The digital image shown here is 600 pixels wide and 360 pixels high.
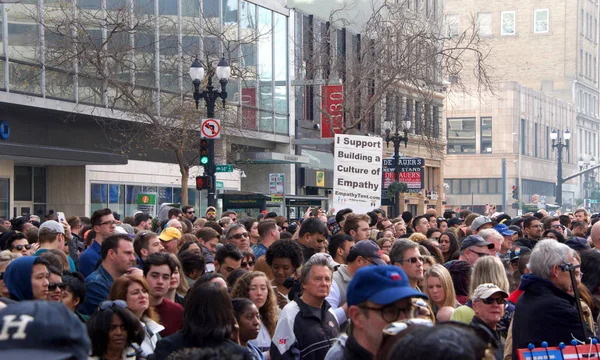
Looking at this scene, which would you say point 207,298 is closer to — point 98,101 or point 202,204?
point 98,101

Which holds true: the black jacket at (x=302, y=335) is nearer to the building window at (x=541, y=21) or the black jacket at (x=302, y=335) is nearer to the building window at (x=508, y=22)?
the building window at (x=508, y=22)

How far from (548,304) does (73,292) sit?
3697 mm

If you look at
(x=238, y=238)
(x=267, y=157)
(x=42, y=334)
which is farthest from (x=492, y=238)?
(x=267, y=157)

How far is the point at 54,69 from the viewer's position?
29922mm

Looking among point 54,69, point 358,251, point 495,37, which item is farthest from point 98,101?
point 495,37

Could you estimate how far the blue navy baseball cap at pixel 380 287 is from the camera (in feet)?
13.4

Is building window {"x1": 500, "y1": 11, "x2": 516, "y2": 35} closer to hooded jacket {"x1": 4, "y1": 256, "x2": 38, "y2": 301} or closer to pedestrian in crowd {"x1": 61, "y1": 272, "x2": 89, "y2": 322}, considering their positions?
pedestrian in crowd {"x1": 61, "y1": 272, "x2": 89, "y2": 322}

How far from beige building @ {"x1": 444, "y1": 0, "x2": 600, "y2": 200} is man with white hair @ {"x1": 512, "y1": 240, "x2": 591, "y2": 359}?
109807 millimetres

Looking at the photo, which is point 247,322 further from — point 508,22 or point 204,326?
point 508,22

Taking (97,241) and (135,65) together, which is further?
(135,65)

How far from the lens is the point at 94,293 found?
819 centimetres

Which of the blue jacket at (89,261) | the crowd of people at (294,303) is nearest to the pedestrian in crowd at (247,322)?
the crowd of people at (294,303)

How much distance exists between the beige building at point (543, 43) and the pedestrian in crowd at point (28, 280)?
10973 cm

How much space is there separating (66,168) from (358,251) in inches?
1075
